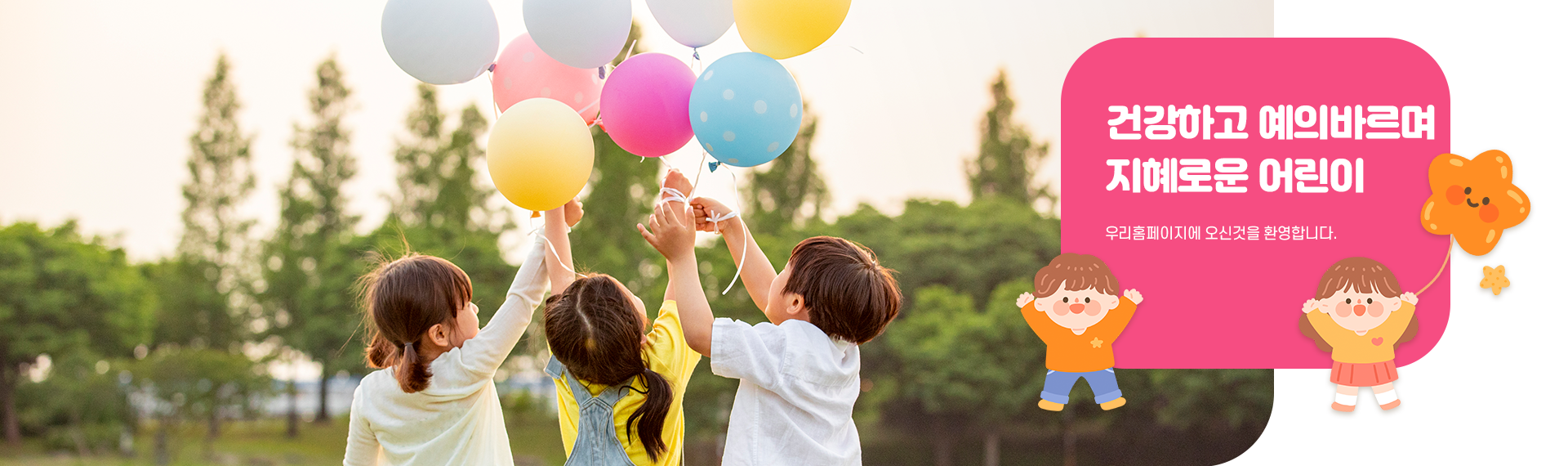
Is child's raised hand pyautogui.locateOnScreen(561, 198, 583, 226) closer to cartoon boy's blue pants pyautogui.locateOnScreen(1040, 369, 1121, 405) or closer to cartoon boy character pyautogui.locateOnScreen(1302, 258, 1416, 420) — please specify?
cartoon boy's blue pants pyautogui.locateOnScreen(1040, 369, 1121, 405)

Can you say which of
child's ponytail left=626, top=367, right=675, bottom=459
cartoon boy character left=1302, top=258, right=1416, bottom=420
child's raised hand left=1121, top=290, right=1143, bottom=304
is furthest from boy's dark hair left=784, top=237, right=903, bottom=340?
child's raised hand left=1121, top=290, right=1143, bottom=304

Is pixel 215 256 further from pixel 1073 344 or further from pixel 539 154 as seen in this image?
pixel 539 154

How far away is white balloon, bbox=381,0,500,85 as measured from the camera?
2547 millimetres

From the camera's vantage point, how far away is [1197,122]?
6109 millimetres

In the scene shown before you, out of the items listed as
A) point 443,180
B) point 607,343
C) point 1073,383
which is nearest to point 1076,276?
point 1073,383

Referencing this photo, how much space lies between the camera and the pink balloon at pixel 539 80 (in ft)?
8.60

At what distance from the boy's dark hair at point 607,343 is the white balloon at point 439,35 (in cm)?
76

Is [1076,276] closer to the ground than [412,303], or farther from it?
closer to the ground

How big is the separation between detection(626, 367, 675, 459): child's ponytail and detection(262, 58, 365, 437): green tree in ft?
44.6

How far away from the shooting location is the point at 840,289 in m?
2.09

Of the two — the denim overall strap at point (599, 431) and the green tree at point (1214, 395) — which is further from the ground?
the denim overall strap at point (599, 431)

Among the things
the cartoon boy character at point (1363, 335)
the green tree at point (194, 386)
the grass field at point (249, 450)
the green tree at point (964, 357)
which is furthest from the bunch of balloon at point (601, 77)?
the green tree at point (194, 386)

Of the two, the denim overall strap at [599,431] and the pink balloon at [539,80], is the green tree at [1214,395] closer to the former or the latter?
the pink balloon at [539,80]

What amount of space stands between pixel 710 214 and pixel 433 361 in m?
0.66
